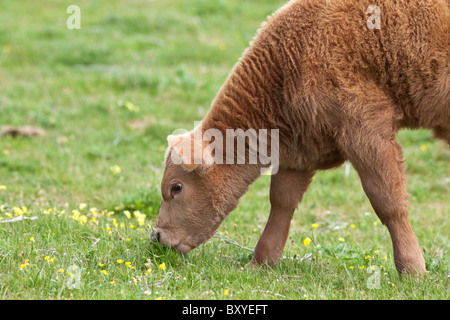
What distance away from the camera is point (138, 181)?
836 cm

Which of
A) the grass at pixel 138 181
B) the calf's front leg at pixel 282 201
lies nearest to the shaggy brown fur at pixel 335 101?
the calf's front leg at pixel 282 201

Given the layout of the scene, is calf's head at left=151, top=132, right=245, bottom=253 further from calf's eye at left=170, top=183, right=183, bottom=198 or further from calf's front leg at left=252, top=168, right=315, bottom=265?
calf's front leg at left=252, top=168, right=315, bottom=265

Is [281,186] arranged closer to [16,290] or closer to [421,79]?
[421,79]

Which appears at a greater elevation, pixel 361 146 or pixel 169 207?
pixel 361 146

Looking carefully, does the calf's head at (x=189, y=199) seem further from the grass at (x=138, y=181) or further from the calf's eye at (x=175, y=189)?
the grass at (x=138, y=181)

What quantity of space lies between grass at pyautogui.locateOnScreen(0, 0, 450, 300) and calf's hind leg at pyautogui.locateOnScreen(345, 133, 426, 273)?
0.71 feet

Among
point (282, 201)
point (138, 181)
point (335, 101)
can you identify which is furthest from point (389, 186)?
point (138, 181)

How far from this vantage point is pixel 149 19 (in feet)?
46.5

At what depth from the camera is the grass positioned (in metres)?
4.97

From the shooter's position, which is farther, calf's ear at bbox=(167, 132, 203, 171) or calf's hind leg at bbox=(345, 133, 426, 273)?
calf's ear at bbox=(167, 132, 203, 171)

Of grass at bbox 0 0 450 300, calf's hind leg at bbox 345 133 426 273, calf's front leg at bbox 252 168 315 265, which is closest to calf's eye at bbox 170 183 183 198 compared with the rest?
grass at bbox 0 0 450 300

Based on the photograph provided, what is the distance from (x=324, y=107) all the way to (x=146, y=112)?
19.5ft
